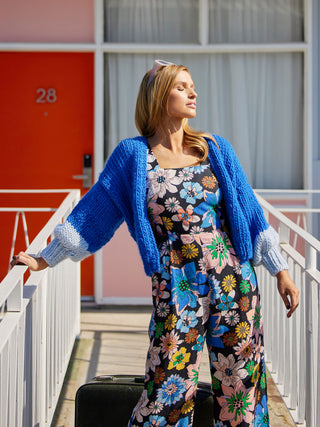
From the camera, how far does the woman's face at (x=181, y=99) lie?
7.48 feet

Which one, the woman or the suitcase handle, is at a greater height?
the woman

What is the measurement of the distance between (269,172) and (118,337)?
1.91 m

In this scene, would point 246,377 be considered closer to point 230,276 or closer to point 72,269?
point 230,276

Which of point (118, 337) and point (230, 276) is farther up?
point (230, 276)

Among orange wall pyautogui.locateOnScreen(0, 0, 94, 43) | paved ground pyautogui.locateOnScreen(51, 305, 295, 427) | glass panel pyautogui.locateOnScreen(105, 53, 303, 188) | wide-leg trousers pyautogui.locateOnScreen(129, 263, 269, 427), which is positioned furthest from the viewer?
glass panel pyautogui.locateOnScreen(105, 53, 303, 188)

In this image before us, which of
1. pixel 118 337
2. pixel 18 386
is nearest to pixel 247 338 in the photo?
pixel 18 386

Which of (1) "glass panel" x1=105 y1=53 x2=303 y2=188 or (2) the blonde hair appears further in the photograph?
(1) "glass panel" x1=105 y1=53 x2=303 y2=188

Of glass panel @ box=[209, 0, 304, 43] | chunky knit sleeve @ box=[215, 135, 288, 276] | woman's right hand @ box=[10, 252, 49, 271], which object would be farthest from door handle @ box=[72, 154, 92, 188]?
chunky knit sleeve @ box=[215, 135, 288, 276]

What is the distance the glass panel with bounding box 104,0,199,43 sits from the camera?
5371 millimetres

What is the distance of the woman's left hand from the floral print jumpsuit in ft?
0.37

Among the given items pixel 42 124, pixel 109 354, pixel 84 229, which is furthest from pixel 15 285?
pixel 42 124

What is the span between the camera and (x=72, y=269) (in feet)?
13.8

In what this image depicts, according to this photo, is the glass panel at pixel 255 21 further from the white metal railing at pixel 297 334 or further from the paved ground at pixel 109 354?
the paved ground at pixel 109 354

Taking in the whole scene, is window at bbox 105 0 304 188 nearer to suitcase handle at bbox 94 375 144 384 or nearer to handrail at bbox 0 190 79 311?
handrail at bbox 0 190 79 311
